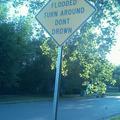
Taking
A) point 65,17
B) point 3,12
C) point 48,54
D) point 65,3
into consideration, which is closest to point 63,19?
point 65,17

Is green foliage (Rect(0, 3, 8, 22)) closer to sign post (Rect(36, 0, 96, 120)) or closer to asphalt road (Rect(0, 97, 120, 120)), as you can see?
asphalt road (Rect(0, 97, 120, 120))

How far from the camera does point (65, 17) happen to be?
5.19 meters

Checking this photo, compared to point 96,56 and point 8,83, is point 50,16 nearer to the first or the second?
point 96,56

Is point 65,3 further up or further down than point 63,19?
further up

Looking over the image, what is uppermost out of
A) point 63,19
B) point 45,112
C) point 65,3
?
point 65,3

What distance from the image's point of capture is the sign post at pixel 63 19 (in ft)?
16.7

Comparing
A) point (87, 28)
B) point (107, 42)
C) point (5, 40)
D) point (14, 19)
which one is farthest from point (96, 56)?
point (14, 19)

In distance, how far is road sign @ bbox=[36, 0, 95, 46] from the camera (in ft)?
16.9

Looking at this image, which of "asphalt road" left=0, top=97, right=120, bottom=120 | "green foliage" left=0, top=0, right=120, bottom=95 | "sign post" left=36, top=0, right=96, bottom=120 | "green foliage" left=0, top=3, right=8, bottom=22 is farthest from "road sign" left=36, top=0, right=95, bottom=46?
"green foliage" left=0, top=3, right=8, bottom=22

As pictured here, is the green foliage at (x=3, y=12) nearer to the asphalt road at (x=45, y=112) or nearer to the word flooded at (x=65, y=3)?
the asphalt road at (x=45, y=112)

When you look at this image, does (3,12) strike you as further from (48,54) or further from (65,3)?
(65,3)

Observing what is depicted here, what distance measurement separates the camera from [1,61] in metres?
36.3

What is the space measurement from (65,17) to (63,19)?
0.13 feet

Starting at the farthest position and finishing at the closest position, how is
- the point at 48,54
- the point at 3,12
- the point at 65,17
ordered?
1. the point at 3,12
2. the point at 48,54
3. the point at 65,17
